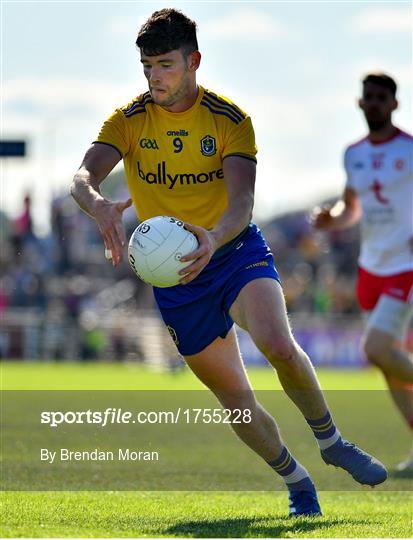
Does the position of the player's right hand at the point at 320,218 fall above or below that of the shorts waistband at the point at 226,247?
below

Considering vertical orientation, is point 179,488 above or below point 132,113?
below

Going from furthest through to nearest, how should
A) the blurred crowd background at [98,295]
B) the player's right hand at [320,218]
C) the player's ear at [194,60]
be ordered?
the blurred crowd background at [98,295] < the player's right hand at [320,218] < the player's ear at [194,60]

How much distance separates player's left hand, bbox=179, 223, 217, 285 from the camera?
6367 millimetres

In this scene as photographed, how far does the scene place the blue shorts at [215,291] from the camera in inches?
289

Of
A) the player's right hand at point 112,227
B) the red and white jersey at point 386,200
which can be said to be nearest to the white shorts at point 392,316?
the red and white jersey at point 386,200

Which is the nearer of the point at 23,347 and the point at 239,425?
the point at 239,425

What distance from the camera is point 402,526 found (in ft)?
22.5

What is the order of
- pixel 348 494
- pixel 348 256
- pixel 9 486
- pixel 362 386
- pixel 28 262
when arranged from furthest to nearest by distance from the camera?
pixel 348 256
pixel 28 262
pixel 362 386
pixel 348 494
pixel 9 486

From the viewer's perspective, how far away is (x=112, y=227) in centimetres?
632

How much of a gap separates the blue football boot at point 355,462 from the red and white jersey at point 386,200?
400 centimetres

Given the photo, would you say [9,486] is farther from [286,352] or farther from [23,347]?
[23,347]

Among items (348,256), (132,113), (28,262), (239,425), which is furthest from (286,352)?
(348,256)

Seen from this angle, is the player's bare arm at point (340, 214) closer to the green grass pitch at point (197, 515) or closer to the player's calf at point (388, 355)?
the player's calf at point (388, 355)

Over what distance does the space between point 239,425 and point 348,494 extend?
1.71m
